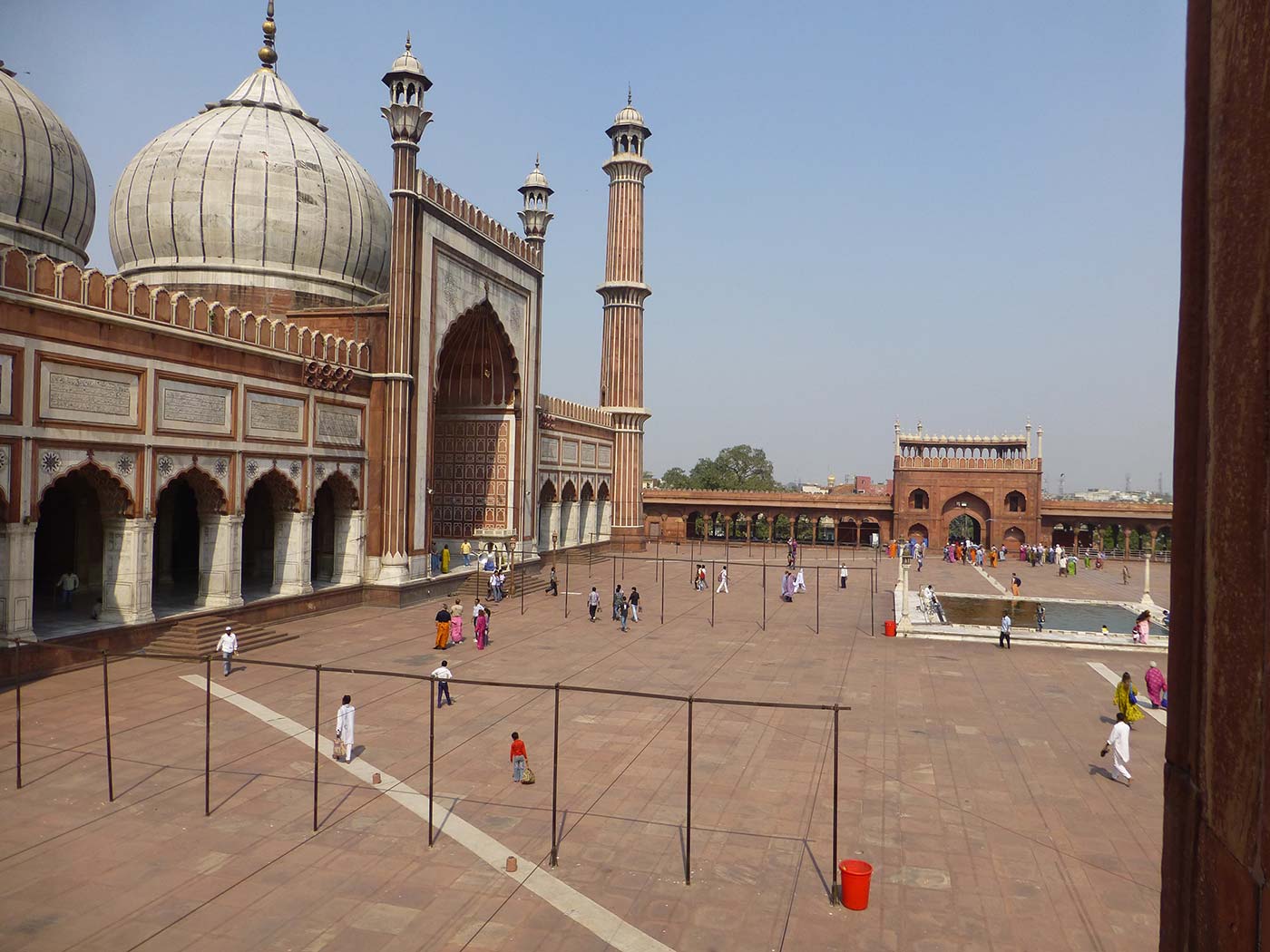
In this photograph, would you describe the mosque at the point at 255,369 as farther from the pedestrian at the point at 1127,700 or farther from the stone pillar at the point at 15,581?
the pedestrian at the point at 1127,700

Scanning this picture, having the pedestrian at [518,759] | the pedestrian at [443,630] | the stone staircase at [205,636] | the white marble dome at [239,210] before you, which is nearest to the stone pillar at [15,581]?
the stone staircase at [205,636]

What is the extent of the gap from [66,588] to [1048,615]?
93.4 feet

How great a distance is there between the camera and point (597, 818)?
10.3m

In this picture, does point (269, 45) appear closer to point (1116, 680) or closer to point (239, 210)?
point (239, 210)

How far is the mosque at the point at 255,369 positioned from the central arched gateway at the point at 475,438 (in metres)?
0.09

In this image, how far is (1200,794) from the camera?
2236 millimetres

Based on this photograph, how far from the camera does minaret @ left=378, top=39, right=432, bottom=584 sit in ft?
84.6

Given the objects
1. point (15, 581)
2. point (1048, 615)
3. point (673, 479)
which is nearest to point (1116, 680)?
point (1048, 615)

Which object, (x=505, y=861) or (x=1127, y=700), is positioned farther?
(x=1127, y=700)

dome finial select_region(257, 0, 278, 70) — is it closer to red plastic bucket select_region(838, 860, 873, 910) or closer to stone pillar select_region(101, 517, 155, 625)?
stone pillar select_region(101, 517, 155, 625)

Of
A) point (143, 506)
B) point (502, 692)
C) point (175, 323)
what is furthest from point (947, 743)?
point (175, 323)

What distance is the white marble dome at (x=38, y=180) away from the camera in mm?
21500

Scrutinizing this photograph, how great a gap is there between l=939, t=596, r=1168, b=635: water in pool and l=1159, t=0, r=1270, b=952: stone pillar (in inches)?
986

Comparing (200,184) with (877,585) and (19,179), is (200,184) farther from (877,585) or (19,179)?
(877,585)
